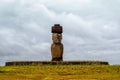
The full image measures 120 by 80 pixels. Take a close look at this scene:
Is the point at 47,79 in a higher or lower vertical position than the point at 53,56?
lower

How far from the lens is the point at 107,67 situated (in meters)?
36.6

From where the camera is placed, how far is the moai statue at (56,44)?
151ft

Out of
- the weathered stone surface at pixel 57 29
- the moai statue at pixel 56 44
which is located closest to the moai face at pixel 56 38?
the moai statue at pixel 56 44

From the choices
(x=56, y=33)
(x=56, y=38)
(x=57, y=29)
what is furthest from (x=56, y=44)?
(x=57, y=29)

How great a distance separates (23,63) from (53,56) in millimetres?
4996

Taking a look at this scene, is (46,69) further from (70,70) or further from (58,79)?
(58,79)

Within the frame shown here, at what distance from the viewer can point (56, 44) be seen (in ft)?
152

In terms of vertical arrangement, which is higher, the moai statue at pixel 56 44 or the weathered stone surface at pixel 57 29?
the weathered stone surface at pixel 57 29

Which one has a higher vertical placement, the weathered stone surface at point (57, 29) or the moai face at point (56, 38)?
the weathered stone surface at point (57, 29)

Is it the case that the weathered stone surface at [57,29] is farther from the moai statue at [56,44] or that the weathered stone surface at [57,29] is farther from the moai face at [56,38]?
the moai face at [56,38]

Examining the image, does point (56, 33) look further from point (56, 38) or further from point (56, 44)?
point (56, 44)

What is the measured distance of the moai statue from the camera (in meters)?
46.0

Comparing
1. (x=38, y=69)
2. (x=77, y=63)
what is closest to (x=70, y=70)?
(x=38, y=69)

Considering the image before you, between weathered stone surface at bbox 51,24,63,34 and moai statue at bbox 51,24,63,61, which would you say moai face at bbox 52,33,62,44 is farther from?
weathered stone surface at bbox 51,24,63,34
